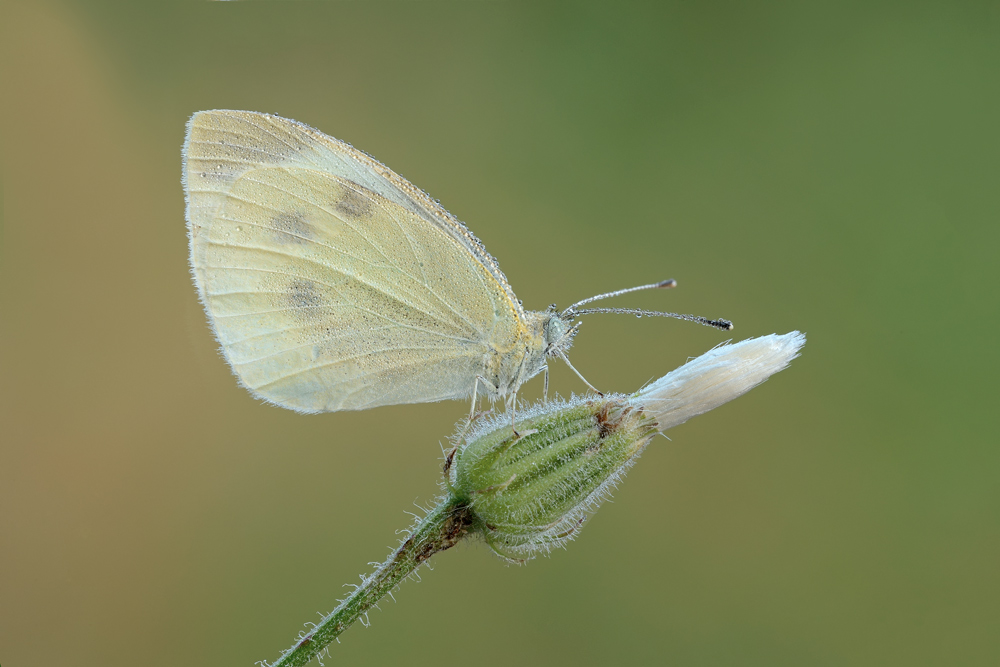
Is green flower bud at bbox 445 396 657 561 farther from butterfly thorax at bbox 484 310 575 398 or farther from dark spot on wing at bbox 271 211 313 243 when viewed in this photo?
dark spot on wing at bbox 271 211 313 243

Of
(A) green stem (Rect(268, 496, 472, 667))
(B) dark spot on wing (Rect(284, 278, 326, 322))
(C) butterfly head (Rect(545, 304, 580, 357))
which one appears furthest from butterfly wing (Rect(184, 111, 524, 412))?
(A) green stem (Rect(268, 496, 472, 667))

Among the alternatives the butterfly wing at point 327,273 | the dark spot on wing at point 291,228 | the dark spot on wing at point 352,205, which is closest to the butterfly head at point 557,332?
the butterfly wing at point 327,273

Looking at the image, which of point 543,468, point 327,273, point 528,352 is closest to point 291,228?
point 327,273

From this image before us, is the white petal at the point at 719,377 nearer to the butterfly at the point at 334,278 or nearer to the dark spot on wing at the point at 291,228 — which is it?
the butterfly at the point at 334,278

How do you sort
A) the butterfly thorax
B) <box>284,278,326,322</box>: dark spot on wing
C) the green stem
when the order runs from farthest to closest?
1. <box>284,278,326,322</box>: dark spot on wing
2. the butterfly thorax
3. the green stem

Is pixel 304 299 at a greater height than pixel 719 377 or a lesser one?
greater

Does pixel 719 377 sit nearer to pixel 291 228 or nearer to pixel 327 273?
pixel 327 273
